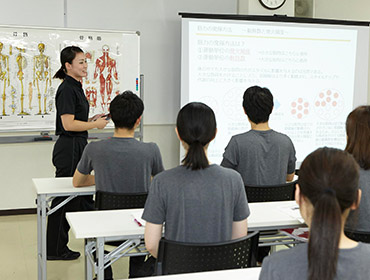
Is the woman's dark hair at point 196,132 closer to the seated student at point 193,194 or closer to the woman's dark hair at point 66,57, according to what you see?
the seated student at point 193,194

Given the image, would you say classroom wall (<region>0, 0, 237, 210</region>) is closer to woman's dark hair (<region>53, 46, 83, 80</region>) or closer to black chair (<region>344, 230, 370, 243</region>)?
woman's dark hair (<region>53, 46, 83, 80</region>)

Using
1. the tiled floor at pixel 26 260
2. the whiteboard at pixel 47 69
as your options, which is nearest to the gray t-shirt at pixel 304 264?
the tiled floor at pixel 26 260

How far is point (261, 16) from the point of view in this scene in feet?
17.2

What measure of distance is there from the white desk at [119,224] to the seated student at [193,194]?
236 millimetres

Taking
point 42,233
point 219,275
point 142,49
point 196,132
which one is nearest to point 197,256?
point 219,275

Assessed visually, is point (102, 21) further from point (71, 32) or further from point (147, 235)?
point (147, 235)

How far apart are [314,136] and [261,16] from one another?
144 centimetres

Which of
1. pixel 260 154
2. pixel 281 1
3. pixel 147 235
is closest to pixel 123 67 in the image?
pixel 281 1

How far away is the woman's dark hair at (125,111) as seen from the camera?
2.66 metres

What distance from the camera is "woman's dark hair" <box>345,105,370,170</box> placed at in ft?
6.65

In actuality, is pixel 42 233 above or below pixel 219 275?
below

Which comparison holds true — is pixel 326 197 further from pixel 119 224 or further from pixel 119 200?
pixel 119 200

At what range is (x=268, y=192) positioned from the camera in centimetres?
276

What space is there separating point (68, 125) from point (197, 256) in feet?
6.48
